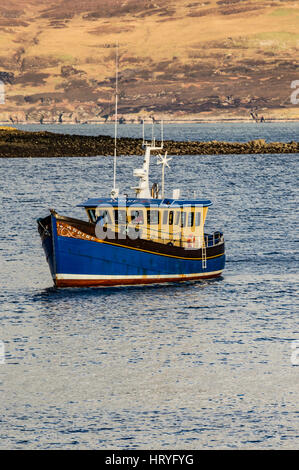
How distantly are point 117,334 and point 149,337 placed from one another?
128 cm

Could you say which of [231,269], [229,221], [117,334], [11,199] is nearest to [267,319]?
[117,334]

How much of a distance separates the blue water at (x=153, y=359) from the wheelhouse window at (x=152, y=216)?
3.19 m

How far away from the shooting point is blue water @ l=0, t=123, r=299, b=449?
86.4 feet

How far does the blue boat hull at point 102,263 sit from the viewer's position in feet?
138

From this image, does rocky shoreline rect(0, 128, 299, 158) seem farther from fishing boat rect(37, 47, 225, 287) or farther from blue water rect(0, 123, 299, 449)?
fishing boat rect(37, 47, 225, 287)

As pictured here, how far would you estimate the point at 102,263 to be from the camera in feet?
141

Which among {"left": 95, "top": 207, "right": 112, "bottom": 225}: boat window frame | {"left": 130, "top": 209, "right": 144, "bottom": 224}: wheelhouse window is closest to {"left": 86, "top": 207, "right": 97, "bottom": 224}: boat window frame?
{"left": 95, "top": 207, "right": 112, "bottom": 225}: boat window frame

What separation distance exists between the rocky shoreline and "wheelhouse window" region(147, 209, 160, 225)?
4962 inches

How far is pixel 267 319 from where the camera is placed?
38531mm

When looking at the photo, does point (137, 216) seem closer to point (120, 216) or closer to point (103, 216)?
point (120, 216)

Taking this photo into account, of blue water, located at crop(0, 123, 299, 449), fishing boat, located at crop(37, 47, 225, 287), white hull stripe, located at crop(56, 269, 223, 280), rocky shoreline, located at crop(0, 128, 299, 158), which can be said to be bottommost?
A: rocky shoreline, located at crop(0, 128, 299, 158)
